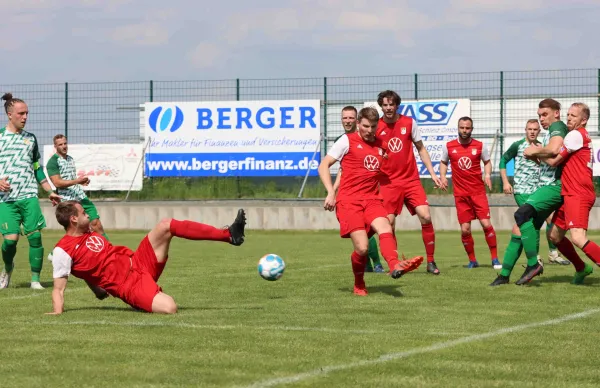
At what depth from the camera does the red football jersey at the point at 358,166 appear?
12.0 meters

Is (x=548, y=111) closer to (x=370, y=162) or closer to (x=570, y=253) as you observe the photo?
(x=570, y=253)

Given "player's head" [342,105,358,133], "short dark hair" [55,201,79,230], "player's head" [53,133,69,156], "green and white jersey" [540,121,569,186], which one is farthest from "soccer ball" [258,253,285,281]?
"player's head" [53,133,69,156]

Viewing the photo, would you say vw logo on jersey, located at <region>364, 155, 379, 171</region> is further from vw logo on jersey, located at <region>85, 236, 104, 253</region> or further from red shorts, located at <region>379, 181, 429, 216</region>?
vw logo on jersey, located at <region>85, 236, 104, 253</region>

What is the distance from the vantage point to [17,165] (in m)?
13.3

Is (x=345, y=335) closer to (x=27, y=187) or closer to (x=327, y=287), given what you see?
(x=327, y=287)

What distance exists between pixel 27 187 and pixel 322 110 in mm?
18590

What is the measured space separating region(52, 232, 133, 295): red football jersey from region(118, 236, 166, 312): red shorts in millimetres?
72

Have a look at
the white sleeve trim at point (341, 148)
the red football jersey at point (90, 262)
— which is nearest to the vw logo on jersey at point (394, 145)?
the white sleeve trim at point (341, 148)

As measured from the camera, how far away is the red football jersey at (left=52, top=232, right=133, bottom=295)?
9.96m

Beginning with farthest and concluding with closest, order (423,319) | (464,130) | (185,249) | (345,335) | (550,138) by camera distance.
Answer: (185,249), (464,130), (550,138), (423,319), (345,335)

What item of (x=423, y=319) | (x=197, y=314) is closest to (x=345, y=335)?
(x=423, y=319)

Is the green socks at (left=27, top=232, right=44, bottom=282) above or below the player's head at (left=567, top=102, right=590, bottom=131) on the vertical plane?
below

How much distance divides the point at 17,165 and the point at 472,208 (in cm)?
679

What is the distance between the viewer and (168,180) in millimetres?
32750
